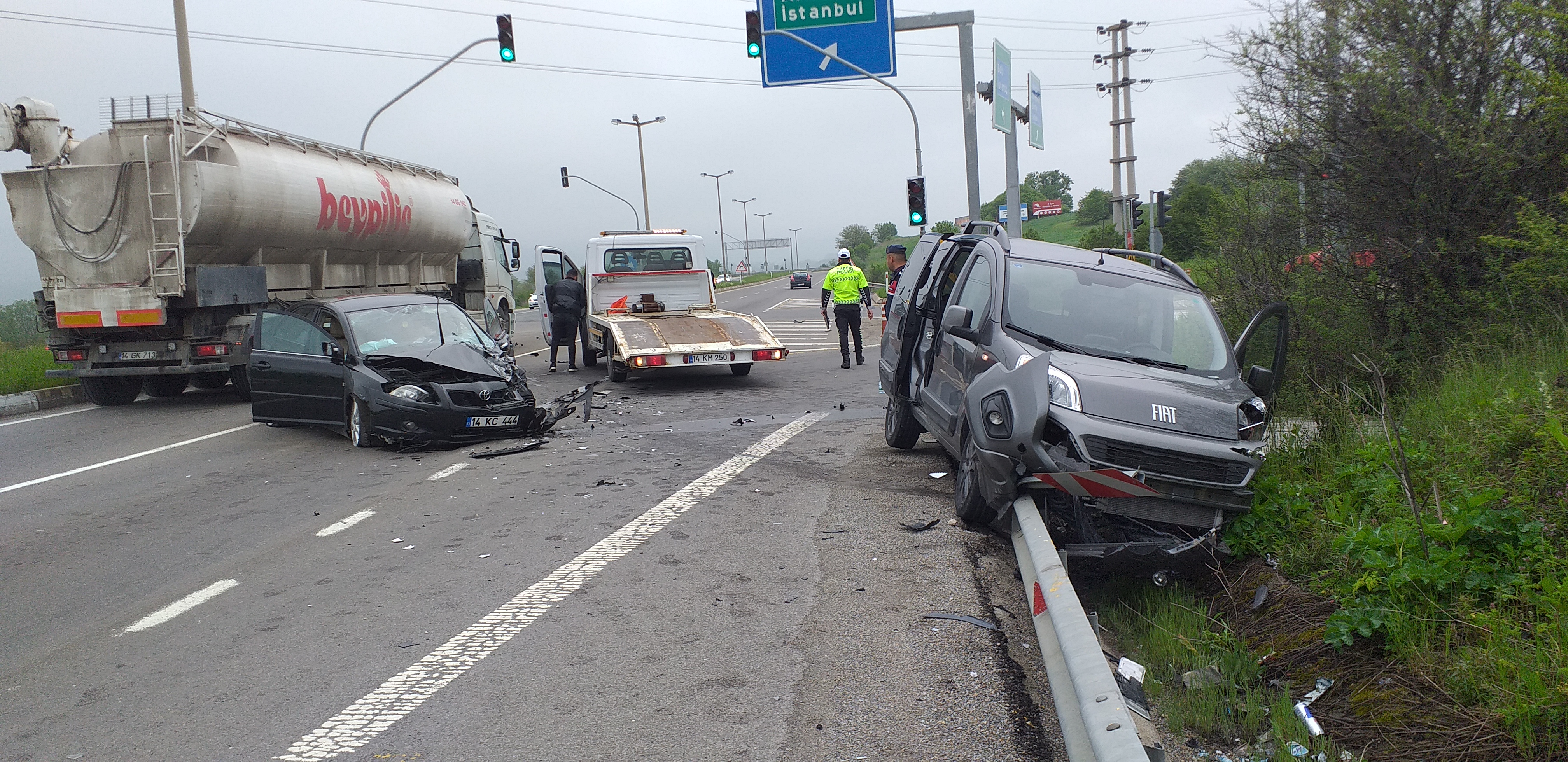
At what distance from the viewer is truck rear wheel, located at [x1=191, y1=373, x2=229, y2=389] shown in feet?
52.4

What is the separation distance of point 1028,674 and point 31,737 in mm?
3710

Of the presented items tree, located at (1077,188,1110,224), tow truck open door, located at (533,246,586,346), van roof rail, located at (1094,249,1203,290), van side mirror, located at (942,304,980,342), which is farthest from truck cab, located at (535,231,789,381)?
tree, located at (1077,188,1110,224)

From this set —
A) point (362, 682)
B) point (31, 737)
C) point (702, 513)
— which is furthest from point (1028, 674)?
point (31, 737)

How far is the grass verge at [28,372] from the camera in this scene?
15414mm

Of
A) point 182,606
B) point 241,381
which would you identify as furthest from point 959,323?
point 241,381

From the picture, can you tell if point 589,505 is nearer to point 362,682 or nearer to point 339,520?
point 339,520

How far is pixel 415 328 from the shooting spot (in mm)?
11109

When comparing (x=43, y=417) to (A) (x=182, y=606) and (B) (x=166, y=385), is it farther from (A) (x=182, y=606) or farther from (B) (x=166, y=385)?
(A) (x=182, y=606)

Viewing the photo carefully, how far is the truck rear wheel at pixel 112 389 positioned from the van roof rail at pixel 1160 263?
1361cm

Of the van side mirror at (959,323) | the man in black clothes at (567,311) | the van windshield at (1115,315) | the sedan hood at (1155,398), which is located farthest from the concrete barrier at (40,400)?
the sedan hood at (1155,398)

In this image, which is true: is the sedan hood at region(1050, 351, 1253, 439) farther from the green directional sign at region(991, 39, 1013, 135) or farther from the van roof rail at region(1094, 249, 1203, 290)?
the green directional sign at region(991, 39, 1013, 135)

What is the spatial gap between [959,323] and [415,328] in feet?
22.2

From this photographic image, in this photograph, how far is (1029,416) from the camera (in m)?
5.51

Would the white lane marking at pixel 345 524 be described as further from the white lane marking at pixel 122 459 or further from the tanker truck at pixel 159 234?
the tanker truck at pixel 159 234
